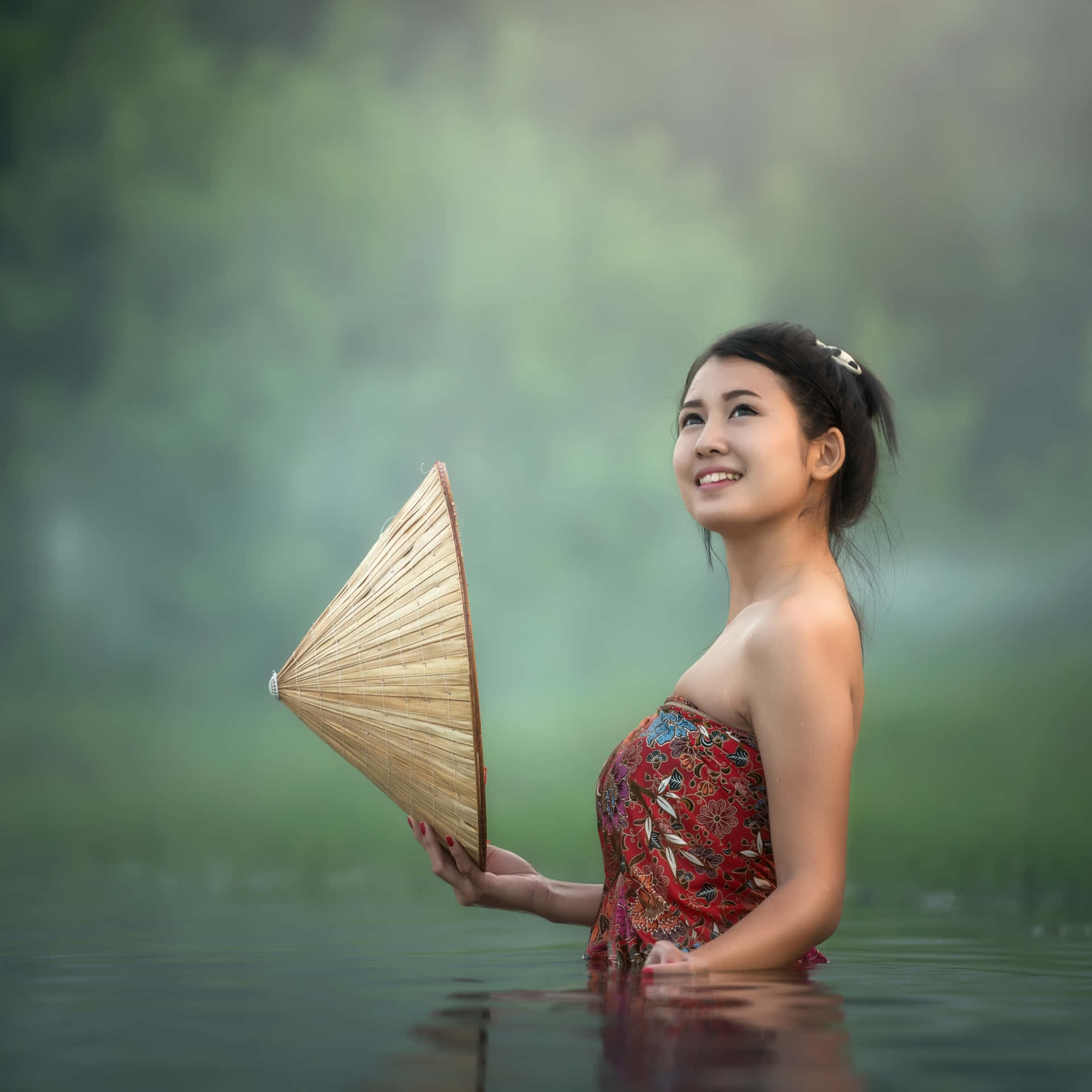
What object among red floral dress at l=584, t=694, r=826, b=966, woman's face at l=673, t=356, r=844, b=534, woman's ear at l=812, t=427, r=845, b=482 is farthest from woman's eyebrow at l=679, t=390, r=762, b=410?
red floral dress at l=584, t=694, r=826, b=966

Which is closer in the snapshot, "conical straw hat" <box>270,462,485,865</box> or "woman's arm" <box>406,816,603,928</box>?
"conical straw hat" <box>270,462,485,865</box>

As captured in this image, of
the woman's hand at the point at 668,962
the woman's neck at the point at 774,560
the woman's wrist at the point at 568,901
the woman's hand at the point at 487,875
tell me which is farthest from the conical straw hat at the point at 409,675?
the woman's neck at the point at 774,560

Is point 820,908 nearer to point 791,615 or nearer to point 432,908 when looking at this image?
point 791,615

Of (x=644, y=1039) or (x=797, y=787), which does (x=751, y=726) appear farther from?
(x=644, y=1039)

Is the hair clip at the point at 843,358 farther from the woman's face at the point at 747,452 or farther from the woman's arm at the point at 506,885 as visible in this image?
the woman's arm at the point at 506,885

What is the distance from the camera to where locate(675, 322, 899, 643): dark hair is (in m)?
1.61

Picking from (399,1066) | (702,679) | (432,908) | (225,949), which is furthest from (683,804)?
(432,908)

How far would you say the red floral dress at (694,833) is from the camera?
1.41 metres

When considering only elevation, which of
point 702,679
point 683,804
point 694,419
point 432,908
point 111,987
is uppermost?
point 694,419

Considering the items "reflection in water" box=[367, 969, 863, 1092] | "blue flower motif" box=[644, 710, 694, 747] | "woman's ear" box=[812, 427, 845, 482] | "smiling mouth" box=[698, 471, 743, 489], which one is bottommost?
"reflection in water" box=[367, 969, 863, 1092]

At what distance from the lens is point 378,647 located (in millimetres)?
1542

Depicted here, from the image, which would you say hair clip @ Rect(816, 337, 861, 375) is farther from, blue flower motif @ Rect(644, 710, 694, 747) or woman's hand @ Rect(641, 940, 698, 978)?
woman's hand @ Rect(641, 940, 698, 978)

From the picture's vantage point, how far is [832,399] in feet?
5.33

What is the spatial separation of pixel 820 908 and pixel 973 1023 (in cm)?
24
